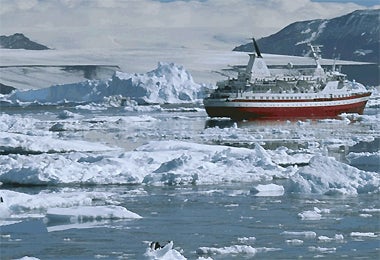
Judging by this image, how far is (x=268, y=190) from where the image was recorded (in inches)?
449

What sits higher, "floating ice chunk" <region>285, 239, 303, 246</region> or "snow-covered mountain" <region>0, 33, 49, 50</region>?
"snow-covered mountain" <region>0, 33, 49, 50</region>

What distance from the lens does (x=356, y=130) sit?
81.5 feet

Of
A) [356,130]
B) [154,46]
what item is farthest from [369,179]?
[154,46]

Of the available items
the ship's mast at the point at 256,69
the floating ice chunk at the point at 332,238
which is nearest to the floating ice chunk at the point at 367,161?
the floating ice chunk at the point at 332,238

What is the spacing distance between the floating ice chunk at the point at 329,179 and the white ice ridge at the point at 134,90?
3146 centimetres

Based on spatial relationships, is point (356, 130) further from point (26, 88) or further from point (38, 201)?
point (26, 88)

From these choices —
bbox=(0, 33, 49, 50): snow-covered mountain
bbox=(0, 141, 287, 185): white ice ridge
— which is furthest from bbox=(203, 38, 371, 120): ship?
bbox=(0, 33, 49, 50): snow-covered mountain

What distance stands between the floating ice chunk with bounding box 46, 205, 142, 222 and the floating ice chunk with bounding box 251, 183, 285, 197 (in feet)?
6.97

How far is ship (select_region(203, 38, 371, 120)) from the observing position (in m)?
33.9

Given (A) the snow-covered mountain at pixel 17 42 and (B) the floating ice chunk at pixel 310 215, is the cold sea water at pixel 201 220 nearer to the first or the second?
(B) the floating ice chunk at pixel 310 215

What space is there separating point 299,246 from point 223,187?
3901 mm

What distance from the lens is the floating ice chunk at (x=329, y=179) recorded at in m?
11.2

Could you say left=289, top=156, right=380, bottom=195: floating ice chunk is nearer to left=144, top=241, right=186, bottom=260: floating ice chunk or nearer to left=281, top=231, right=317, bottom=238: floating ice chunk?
left=281, top=231, right=317, bottom=238: floating ice chunk

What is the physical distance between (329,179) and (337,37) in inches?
3445
